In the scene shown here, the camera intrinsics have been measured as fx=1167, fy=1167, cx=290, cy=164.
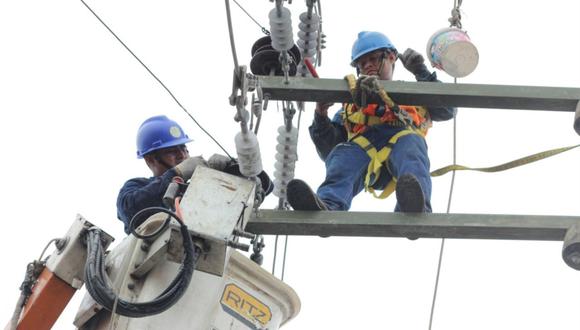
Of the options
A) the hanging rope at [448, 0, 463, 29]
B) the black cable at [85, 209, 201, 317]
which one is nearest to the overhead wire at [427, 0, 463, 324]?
the hanging rope at [448, 0, 463, 29]

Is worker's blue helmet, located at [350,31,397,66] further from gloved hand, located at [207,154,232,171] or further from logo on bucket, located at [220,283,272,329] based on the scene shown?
logo on bucket, located at [220,283,272,329]

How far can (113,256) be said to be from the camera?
4.95 meters

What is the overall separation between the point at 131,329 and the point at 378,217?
1432 mm

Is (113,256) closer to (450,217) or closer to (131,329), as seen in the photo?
(131,329)

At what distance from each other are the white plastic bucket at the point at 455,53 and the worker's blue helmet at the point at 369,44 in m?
0.82

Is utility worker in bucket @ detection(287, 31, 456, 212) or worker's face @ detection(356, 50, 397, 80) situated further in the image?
worker's face @ detection(356, 50, 397, 80)

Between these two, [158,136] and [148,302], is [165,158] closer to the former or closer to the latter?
[158,136]

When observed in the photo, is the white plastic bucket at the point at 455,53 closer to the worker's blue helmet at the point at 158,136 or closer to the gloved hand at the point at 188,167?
the gloved hand at the point at 188,167

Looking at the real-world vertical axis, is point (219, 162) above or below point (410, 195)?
below

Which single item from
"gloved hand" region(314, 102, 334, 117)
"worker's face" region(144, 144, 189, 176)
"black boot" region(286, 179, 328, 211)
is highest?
"gloved hand" region(314, 102, 334, 117)

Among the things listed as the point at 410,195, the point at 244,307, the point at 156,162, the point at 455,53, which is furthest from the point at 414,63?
the point at 244,307

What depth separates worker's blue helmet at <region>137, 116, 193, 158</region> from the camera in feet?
21.7

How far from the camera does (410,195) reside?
217 inches

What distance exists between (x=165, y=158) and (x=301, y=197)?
1.30 metres
